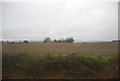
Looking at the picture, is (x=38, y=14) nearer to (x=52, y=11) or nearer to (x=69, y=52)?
(x=52, y=11)

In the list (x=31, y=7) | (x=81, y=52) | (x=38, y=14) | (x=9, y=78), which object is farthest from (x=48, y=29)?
(x=9, y=78)

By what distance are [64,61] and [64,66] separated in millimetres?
113

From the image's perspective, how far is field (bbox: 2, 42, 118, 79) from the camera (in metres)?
3.04

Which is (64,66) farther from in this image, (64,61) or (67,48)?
(67,48)

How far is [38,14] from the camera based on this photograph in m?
3.09

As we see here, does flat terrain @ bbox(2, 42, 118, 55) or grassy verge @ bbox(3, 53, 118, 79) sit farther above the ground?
flat terrain @ bbox(2, 42, 118, 55)

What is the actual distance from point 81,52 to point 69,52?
0.90 feet

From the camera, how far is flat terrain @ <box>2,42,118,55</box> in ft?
9.96

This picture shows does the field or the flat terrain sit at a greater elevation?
the flat terrain

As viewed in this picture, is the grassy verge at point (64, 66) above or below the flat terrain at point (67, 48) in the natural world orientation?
below

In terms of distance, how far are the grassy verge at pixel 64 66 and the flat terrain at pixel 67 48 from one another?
95 millimetres

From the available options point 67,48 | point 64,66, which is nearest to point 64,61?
point 64,66

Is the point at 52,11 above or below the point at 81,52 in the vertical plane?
above

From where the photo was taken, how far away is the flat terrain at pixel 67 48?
9.96ft
